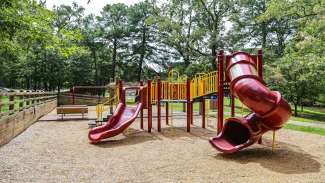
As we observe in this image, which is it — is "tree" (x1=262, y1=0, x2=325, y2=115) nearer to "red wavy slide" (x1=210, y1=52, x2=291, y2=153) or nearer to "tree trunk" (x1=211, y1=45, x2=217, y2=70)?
"red wavy slide" (x1=210, y1=52, x2=291, y2=153)

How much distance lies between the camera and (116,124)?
13438 mm

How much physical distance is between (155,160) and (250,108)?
2.61 meters

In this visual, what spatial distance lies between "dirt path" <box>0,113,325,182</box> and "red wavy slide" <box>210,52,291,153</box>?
0.40 metres

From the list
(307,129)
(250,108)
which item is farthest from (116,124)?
(307,129)

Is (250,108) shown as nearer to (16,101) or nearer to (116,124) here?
(116,124)

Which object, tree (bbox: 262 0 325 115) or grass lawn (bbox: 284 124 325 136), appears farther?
tree (bbox: 262 0 325 115)

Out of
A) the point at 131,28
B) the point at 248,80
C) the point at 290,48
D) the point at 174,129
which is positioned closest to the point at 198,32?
the point at 290,48

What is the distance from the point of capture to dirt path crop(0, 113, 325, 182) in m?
7.29

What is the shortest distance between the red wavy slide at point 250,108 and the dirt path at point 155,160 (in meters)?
0.40

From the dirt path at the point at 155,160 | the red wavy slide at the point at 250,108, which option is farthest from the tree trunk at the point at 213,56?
the red wavy slide at the point at 250,108

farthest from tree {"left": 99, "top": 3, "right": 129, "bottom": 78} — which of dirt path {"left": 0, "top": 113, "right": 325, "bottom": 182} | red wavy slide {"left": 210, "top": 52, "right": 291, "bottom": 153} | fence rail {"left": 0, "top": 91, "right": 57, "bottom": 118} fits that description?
red wavy slide {"left": 210, "top": 52, "right": 291, "bottom": 153}

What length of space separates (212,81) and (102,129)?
4.31 meters

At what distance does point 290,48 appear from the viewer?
26062mm

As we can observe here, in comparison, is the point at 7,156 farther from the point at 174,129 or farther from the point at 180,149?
the point at 174,129
